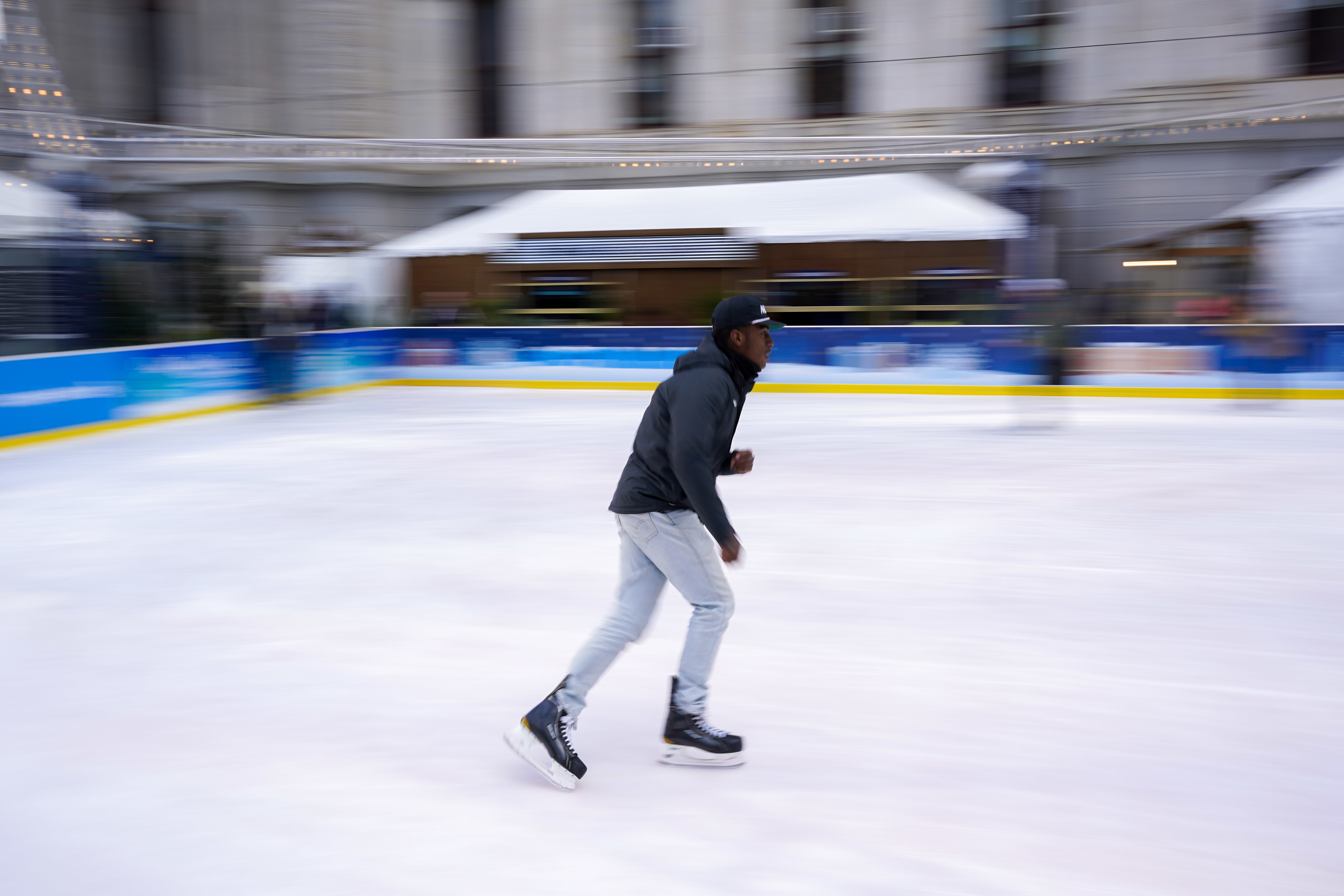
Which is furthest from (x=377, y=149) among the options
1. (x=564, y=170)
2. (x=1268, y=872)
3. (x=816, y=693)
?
(x=1268, y=872)

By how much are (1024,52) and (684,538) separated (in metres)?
20.3

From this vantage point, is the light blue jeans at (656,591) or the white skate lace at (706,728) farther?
the white skate lace at (706,728)

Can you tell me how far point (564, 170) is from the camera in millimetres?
23359

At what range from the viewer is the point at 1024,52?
68.9 feet

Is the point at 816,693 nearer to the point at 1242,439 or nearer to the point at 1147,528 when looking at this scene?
the point at 1147,528

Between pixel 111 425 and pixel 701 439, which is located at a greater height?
pixel 701 439

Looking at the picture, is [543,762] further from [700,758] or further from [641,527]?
[641,527]

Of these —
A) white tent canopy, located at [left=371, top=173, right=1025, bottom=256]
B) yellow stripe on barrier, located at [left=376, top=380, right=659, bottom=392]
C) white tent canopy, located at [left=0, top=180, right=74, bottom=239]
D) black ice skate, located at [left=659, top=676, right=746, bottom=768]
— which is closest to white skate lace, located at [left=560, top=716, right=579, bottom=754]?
black ice skate, located at [left=659, top=676, right=746, bottom=768]

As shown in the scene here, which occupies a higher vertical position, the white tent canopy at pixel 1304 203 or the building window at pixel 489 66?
the building window at pixel 489 66

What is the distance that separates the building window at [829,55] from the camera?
2211cm

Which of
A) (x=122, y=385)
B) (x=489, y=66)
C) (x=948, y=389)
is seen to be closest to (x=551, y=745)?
(x=122, y=385)

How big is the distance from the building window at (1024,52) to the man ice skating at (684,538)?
19777 mm

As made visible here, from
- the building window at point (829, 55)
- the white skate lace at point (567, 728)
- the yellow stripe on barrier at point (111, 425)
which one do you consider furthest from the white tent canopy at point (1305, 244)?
the white skate lace at point (567, 728)

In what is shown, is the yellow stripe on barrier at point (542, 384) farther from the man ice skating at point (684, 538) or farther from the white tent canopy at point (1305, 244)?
the man ice skating at point (684, 538)
